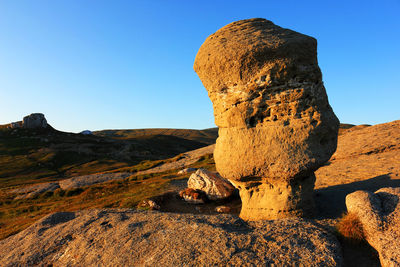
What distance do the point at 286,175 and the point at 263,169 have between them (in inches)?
35.2

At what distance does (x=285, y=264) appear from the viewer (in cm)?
565

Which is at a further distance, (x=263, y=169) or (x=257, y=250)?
(x=263, y=169)

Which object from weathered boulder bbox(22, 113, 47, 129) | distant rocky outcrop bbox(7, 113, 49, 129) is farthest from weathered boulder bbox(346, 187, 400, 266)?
weathered boulder bbox(22, 113, 47, 129)

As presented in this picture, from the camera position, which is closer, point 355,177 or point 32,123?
point 355,177

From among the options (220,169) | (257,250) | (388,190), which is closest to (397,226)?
(388,190)

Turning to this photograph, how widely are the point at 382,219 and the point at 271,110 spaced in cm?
504

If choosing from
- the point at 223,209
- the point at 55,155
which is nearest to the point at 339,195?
the point at 223,209

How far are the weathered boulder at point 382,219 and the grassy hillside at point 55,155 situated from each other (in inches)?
2381

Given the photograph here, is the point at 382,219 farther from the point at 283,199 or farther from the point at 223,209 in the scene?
the point at 223,209

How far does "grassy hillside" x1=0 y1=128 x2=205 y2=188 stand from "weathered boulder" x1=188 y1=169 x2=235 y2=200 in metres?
50.2

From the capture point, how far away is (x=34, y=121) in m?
97.8

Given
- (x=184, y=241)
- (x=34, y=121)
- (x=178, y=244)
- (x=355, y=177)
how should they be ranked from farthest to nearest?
(x=34, y=121)
(x=355, y=177)
(x=184, y=241)
(x=178, y=244)

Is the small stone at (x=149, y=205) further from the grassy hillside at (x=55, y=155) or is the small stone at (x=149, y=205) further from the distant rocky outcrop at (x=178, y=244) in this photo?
the grassy hillside at (x=55, y=155)

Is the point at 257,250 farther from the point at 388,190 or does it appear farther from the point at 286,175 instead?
the point at 388,190
